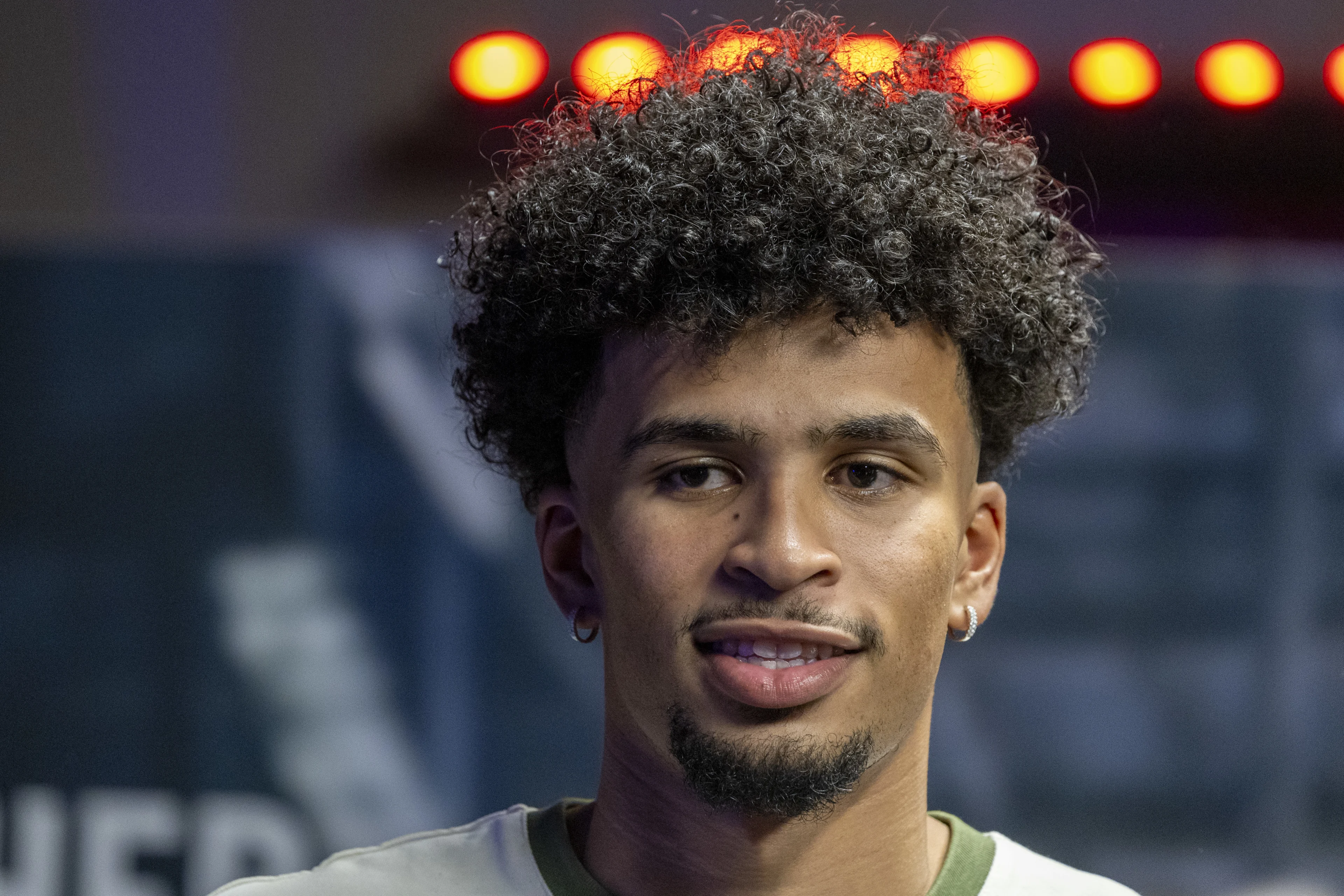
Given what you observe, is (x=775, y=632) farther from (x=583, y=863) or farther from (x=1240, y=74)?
(x=1240, y=74)

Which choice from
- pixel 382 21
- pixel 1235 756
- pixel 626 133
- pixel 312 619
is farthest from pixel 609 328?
pixel 1235 756

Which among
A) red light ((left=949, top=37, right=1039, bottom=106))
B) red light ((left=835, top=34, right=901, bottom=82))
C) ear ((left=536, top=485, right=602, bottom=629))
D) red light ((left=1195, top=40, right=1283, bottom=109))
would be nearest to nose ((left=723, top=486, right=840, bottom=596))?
ear ((left=536, top=485, right=602, bottom=629))

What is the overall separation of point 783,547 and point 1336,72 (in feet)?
6.36

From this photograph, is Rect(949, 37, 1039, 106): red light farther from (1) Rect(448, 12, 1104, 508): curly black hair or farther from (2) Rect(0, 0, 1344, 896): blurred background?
(1) Rect(448, 12, 1104, 508): curly black hair

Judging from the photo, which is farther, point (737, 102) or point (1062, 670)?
point (1062, 670)

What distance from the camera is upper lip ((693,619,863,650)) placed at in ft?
4.62

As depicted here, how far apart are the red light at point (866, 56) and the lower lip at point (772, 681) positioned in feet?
2.53

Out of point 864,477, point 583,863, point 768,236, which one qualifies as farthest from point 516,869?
point 768,236

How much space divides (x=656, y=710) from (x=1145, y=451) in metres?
2.12

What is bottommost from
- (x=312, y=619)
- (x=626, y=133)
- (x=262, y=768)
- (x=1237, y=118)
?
(x=262, y=768)

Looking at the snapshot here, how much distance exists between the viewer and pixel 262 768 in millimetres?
3191

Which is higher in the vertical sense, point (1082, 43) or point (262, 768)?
point (1082, 43)

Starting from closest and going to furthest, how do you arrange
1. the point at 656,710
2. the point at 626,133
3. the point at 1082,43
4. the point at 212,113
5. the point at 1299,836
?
the point at 656,710, the point at 626,133, the point at 1082,43, the point at 212,113, the point at 1299,836

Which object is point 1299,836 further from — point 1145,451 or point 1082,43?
point 1082,43
